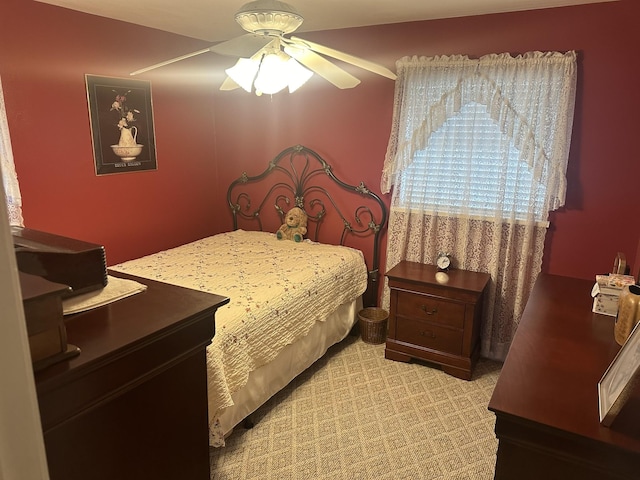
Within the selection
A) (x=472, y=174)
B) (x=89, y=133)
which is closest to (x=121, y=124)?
(x=89, y=133)

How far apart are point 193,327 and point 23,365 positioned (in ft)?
2.16

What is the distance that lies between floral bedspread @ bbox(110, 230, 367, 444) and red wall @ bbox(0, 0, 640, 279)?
498 millimetres

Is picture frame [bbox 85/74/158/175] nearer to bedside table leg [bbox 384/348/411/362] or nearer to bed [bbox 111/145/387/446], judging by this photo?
bed [bbox 111/145/387/446]

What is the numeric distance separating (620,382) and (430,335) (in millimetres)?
2027

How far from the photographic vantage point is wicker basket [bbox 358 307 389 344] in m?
3.50

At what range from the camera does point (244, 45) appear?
194 centimetres

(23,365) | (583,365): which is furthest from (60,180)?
(583,365)

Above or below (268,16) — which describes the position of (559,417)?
below

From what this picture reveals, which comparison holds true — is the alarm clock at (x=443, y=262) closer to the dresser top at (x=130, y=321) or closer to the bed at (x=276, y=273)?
the bed at (x=276, y=273)

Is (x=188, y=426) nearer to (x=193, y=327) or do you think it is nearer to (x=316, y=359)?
(x=193, y=327)

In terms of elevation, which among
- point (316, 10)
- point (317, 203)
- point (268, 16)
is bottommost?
point (317, 203)

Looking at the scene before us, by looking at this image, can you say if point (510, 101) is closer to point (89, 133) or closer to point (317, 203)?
point (317, 203)

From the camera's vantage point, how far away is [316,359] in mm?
3131

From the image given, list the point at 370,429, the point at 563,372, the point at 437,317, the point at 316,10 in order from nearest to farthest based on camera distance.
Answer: the point at 563,372 < the point at 370,429 < the point at 316,10 < the point at 437,317
